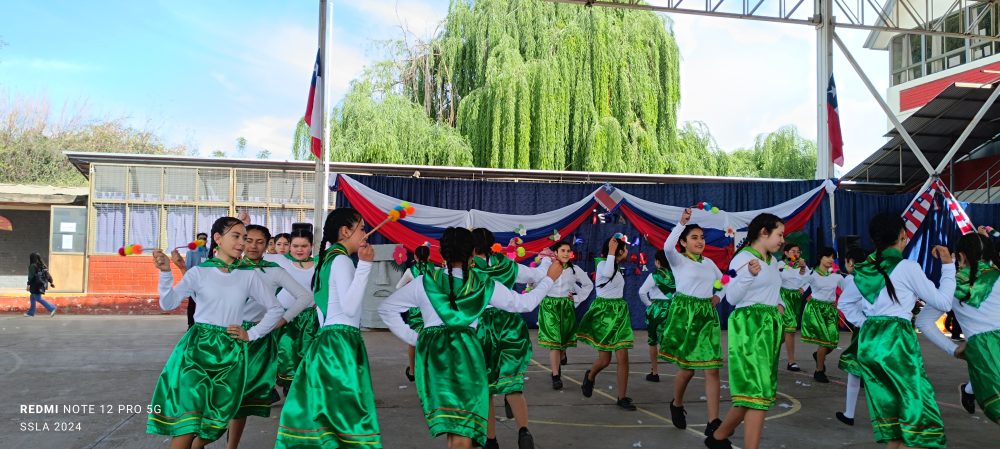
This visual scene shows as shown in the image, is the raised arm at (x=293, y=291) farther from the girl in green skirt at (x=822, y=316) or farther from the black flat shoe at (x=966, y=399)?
the girl in green skirt at (x=822, y=316)

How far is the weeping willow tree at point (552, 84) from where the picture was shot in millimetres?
18875

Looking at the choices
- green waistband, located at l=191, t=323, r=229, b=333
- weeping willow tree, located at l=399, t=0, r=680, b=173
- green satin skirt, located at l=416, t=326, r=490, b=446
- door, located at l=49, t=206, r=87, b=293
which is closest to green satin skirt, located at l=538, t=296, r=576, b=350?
green satin skirt, located at l=416, t=326, r=490, b=446

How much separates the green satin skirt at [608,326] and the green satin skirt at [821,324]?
8.83ft

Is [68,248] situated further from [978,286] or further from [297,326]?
[978,286]

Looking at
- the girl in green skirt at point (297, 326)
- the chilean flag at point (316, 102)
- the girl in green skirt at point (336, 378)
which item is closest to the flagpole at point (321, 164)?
the chilean flag at point (316, 102)

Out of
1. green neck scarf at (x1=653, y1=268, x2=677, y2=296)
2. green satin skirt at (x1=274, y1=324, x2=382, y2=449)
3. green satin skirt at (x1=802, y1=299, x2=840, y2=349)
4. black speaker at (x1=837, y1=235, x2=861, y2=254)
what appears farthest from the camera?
black speaker at (x1=837, y1=235, x2=861, y2=254)

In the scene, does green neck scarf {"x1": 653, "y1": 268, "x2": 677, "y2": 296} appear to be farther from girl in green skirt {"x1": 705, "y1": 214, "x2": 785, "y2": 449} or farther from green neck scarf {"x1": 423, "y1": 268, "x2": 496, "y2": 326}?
green neck scarf {"x1": 423, "y1": 268, "x2": 496, "y2": 326}

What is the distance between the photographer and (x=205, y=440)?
403 centimetres

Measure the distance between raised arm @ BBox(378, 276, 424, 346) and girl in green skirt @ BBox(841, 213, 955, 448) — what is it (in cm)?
260

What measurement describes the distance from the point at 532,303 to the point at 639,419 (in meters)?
2.86

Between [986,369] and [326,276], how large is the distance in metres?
3.87

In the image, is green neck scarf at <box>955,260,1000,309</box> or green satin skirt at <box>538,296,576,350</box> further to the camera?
green satin skirt at <box>538,296,576,350</box>

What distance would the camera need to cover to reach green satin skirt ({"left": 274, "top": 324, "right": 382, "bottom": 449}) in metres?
3.63

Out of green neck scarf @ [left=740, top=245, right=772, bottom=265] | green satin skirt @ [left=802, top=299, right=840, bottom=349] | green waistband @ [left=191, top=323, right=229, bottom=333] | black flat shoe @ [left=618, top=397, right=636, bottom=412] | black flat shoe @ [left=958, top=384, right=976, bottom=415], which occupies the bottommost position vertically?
black flat shoe @ [left=618, top=397, right=636, bottom=412]
